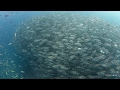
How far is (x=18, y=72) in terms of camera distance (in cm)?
686

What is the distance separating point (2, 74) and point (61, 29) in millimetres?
6559

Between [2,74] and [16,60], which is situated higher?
[16,60]

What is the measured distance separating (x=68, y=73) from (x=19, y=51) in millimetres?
3675

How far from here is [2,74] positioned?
686 cm

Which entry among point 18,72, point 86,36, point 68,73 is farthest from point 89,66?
point 86,36

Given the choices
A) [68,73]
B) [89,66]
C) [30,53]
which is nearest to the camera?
[68,73]

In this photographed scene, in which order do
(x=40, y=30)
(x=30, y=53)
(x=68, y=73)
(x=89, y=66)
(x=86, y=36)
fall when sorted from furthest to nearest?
(x=40, y=30), (x=86, y=36), (x=30, y=53), (x=89, y=66), (x=68, y=73)
